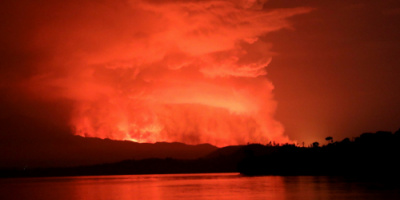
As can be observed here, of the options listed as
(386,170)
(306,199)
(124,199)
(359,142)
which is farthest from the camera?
(359,142)

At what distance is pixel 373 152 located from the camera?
172875 mm

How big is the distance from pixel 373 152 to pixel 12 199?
133843mm

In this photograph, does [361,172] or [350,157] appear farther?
[350,157]

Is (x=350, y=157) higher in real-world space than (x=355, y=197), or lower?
higher

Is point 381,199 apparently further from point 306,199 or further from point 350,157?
point 350,157

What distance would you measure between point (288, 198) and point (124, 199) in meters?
26.9

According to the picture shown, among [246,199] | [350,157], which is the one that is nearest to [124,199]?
[246,199]

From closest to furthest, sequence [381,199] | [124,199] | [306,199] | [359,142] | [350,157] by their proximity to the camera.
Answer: [381,199] < [306,199] < [124,199] < [350,157] < [359,142]

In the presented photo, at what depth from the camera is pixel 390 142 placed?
172375 millimetres

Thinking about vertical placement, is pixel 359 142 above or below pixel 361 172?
above

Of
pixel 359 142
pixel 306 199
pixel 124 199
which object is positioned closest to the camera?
pixel 306 199

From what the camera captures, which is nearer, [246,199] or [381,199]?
[381,199]

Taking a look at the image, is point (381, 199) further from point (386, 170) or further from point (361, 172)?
point (361, 172)

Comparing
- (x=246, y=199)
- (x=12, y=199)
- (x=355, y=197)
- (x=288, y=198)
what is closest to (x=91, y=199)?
(x=12, y=199)
